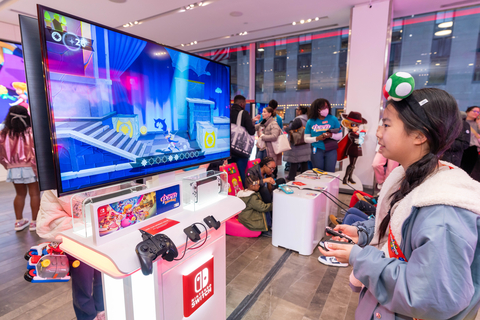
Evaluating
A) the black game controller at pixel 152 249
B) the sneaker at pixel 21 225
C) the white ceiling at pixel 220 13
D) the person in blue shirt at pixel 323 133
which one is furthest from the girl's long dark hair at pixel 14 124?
the person in blue shirt at pixel 323 133

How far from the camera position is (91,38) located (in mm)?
946

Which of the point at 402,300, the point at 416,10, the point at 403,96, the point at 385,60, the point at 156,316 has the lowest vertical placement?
the point at 156,316

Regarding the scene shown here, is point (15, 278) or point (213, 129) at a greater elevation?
point (213, 129)

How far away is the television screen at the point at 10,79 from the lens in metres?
5.07

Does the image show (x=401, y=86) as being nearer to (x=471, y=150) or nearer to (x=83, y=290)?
(x=83, y=290)

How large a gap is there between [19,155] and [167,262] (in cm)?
302

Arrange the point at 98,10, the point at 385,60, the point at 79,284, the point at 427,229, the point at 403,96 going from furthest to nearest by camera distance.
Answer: the point at 98,10 < the point at 385,60 < the point at 79,284 < the point at 403,96 < the point at 427,229

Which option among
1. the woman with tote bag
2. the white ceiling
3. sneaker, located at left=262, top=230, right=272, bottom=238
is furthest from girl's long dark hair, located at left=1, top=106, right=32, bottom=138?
the woman with tote bag

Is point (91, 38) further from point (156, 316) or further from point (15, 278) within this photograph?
point (15, 278)

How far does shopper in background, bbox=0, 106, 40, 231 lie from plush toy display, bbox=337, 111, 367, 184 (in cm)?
447

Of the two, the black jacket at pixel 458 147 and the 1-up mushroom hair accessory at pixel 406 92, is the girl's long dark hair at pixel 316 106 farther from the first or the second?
the 1-up mushroom hair accessory at pixel 406 92

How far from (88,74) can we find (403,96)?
114 centimetres

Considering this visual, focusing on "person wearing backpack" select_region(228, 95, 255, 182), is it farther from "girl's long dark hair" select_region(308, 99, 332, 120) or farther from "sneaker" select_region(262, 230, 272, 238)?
"girl's long dark hair" select_region(308, 99, 332, 120)

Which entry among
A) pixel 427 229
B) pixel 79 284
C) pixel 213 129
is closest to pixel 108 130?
pixel 213 129
